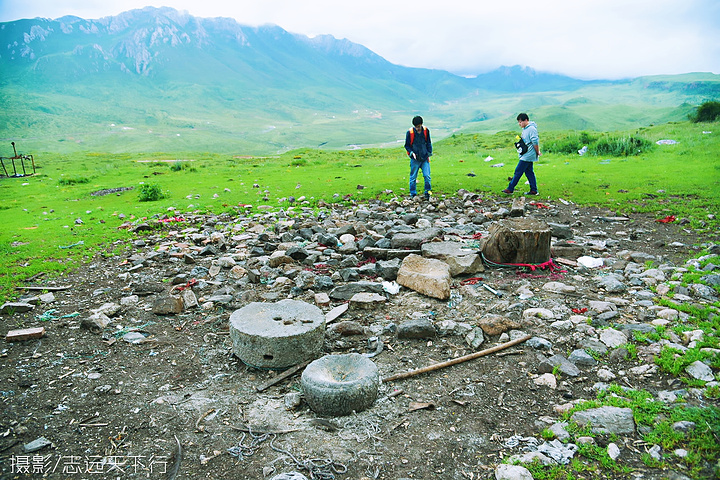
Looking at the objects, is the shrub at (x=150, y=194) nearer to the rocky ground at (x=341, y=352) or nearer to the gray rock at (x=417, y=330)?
the rocky ground at (x=341, y=352)

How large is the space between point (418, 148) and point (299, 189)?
5091mm

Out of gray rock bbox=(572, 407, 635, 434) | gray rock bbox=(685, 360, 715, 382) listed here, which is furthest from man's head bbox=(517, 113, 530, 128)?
gray rock bbox=(572, 407, 635, 434)

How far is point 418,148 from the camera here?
42.2 ft

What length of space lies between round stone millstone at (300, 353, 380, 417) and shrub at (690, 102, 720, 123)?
3437cm

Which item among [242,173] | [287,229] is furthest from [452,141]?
[287,229]

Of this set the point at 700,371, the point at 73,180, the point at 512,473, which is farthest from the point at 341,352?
the point at 73,180

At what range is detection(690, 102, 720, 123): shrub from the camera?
89.2ft

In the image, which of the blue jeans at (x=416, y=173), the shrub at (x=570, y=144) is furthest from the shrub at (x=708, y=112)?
the blue jeans at (x=416, y=173)

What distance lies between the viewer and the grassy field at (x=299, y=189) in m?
9.36

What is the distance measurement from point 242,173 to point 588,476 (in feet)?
67.5

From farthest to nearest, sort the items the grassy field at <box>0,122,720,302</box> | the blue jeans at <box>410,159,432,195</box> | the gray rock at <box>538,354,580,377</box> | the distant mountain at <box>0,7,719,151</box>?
the distant mountain at <box>0,7,719,151</box> < the blue jeans at <box>410,159,432,195</box> < the grassy field at <box>0,122,720,302</box> < the gray rock at <box>538,354,580,377</box>

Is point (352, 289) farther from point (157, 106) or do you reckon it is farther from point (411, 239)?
point (157, 106)

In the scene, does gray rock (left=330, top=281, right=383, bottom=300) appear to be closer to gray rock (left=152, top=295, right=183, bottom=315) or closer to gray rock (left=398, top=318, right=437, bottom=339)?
gray rock (left=398, top=318, right=437, bottom=339)

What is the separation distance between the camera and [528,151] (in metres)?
12.1
